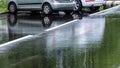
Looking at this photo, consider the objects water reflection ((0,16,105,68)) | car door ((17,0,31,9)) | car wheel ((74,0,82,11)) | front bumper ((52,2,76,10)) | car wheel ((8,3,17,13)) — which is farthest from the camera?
car wheel ((74,0,82,11))

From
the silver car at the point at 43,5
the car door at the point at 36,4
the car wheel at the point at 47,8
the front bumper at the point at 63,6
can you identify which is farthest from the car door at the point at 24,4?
the front bumper at the point at 63,6

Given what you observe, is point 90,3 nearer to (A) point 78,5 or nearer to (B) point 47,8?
(A) point 78,5

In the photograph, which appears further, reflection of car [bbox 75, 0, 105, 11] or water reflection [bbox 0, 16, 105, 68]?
reflection of car [bbox 75, 0, 105, 11]

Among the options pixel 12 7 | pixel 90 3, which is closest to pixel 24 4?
pixel 12 7

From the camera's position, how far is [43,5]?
889 inches

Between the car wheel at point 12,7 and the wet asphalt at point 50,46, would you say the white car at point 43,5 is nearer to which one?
the car wheel at point 12,7

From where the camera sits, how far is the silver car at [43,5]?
22.4m

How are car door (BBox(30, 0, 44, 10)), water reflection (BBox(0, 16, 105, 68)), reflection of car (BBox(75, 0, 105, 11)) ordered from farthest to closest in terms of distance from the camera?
reflection of car (BBox(75, 0, 105, 11)) < car door (BBox(30, 0, 44, 10)) < water reflection (BBox(0, 16, 105, 68))

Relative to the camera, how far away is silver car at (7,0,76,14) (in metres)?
22.4

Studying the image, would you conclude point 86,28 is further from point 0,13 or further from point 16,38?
point 0,13

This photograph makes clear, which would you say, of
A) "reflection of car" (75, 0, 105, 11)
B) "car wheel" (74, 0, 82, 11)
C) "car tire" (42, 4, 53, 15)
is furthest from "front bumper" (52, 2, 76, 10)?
"reflection of car" (75, 0, 105, 11)

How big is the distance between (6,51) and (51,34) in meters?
3.67

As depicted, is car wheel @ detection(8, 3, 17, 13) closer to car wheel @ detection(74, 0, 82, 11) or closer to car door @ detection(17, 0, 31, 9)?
car door @ detection(17, 0, 31, 9)

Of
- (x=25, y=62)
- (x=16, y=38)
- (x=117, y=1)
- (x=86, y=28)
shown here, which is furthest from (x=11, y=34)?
(x=117, y=1)
